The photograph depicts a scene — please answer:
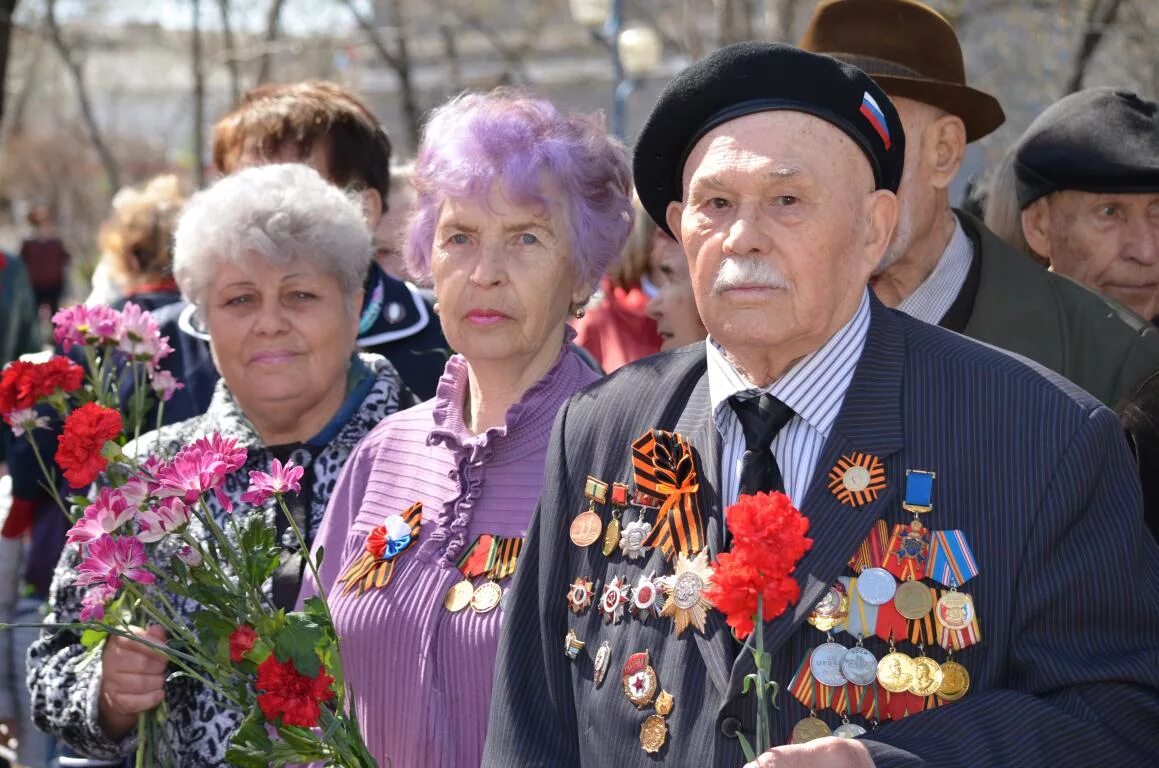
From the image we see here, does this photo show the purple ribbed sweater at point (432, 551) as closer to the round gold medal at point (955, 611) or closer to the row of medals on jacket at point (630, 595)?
the row of medals on jacket at point (630, 595)

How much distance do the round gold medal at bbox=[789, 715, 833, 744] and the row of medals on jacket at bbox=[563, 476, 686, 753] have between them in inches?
8.4

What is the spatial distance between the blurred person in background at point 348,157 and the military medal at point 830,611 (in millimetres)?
2291

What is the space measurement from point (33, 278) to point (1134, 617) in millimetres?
20200

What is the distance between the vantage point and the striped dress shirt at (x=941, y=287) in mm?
3803

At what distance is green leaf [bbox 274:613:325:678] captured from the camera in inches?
109

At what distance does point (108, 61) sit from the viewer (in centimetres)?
4372

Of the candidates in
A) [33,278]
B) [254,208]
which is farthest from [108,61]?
[254,208]

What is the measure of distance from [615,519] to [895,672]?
56 cm

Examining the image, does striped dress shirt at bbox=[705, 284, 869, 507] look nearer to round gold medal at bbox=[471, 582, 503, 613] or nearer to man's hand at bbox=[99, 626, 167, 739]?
round gold medal at bbox=[471, 582, 503, 613]

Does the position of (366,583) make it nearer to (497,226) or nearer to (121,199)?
(497,226)

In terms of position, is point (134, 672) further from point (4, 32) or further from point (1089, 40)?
point (4, 32)

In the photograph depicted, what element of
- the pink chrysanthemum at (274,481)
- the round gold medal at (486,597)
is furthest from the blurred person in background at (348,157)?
the pink chrysanthemum at (274,481)

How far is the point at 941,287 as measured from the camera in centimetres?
383

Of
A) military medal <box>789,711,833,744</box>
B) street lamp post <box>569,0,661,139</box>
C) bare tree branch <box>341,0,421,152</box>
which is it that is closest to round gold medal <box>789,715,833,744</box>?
military medal <box>789,711,833,744</box>
